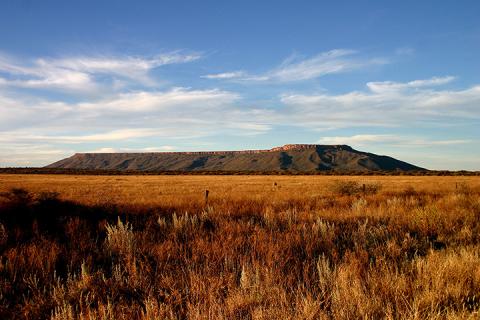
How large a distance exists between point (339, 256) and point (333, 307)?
2.12 metres

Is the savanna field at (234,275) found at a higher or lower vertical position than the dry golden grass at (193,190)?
higher

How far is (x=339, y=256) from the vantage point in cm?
540

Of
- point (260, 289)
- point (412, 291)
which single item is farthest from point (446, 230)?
point (260, 289)

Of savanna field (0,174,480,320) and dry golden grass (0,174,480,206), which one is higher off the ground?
savanna field (0,174,480,320)

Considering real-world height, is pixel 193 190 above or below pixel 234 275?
below

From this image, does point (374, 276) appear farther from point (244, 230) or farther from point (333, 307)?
point (244, 230)

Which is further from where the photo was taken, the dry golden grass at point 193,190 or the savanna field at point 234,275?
the dry golden grass at point 193,190

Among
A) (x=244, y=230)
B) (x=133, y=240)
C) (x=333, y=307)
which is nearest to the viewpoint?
(x=333, y=307)

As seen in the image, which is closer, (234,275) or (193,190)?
(234,275)

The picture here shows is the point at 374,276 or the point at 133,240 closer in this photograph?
the point at 374,276

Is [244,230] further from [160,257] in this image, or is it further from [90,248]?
[90,248]

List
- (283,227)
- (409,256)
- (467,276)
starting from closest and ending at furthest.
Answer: (467,276) < (409,256) < (283,227)

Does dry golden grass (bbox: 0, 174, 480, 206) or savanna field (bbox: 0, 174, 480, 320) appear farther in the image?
dry golden grass (bbox: 0, 174, 480, 206)

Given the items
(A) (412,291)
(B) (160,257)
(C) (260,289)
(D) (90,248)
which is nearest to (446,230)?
(A) (412,291)
